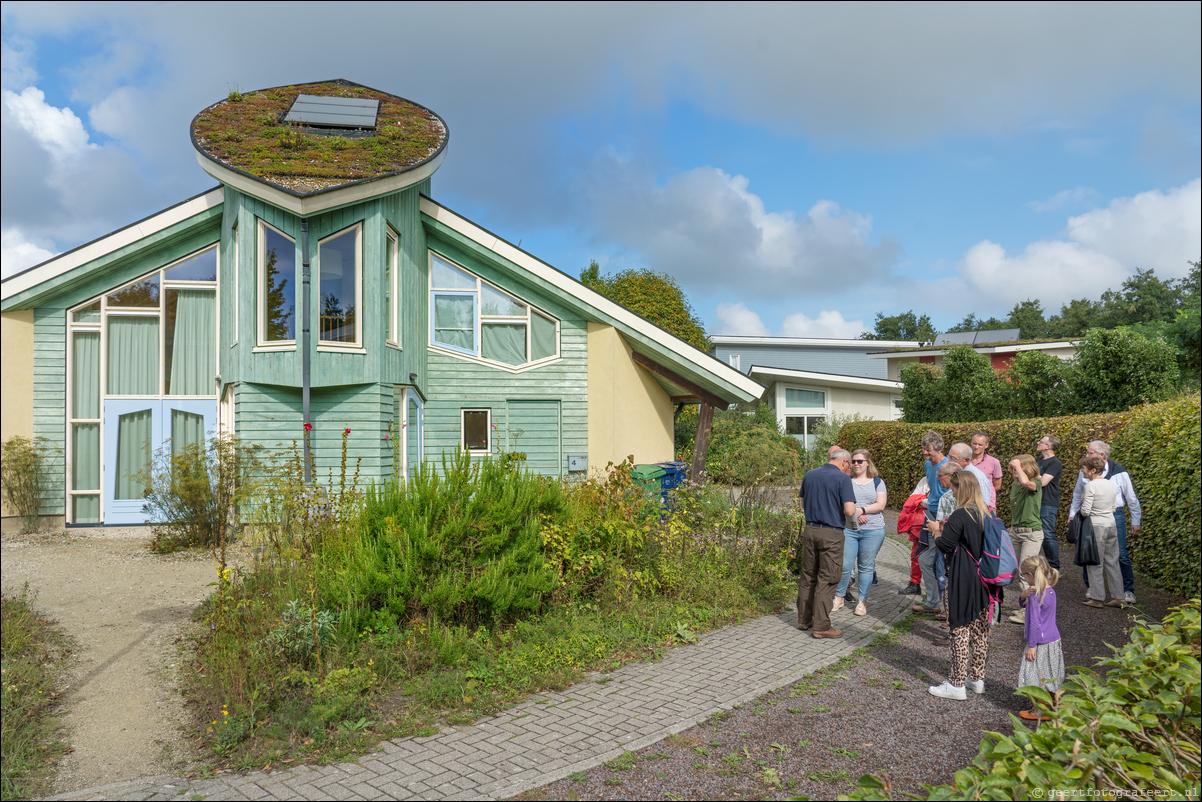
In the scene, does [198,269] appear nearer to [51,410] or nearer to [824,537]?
[51,410]

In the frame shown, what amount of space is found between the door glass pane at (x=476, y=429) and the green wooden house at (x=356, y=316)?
0.04 metres

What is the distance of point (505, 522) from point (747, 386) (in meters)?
7.41

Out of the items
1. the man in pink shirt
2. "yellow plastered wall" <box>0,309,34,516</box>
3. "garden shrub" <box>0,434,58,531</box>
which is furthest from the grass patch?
the man in pink shirt

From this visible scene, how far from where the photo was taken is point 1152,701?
3.62m

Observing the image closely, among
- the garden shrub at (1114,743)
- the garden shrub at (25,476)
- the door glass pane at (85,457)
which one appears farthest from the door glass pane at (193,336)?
the garden shrub at (1114,743)

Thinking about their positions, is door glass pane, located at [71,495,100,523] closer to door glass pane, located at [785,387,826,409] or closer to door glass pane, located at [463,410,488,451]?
door glass pane, located at [463,410,488,451]

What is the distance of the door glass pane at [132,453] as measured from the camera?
197 inches

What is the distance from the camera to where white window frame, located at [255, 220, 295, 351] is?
10.5 metres

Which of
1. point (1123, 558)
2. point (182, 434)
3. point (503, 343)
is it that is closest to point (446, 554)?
point (182, 434)

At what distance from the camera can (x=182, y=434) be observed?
5.88 meters

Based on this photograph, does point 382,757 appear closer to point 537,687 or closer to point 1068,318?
point 537,687

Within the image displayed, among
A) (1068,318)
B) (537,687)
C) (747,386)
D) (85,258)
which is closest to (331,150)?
(85,258)

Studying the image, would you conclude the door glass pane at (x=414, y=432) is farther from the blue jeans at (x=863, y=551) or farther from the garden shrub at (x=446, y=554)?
the blue jeans at (x=863, y=551)

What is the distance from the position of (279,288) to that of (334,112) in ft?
13.2
